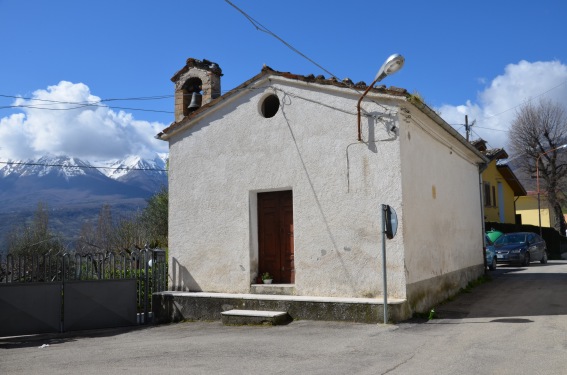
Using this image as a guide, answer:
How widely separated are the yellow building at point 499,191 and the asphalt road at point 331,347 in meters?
19.3

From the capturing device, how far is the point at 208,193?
1191cm

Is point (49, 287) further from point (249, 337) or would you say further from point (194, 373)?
point (194, 373)

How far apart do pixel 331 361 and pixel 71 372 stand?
3424 mm

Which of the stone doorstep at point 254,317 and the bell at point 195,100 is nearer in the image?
the stone doorstep at point 254,317

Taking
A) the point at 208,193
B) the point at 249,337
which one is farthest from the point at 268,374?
the point at 208,193

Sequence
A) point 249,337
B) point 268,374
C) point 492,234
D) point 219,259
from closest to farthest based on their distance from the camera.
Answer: point 268,374 → point 249,337 → point 219,259 → point 492,234

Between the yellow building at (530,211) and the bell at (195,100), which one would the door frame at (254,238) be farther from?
the yellow building at (530,211)

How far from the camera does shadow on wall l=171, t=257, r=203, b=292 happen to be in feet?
39.3

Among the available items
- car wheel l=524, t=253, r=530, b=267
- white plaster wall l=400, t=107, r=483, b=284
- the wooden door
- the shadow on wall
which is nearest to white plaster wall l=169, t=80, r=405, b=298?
the shadow on wall

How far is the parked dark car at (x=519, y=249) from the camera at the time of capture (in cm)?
2105

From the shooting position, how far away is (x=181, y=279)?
12188 millimetres

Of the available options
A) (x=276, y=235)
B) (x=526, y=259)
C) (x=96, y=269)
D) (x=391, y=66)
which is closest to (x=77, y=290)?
(x=96, y=269)

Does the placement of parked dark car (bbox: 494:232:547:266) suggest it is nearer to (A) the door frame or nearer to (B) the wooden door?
(B) the wooden door

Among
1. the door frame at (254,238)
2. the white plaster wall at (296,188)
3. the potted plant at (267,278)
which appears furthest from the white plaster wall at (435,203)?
the potted plant at (267,278)
